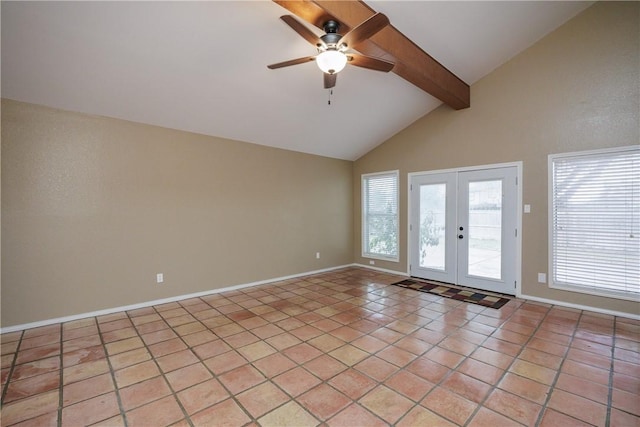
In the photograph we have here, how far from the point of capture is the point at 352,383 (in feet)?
7.19

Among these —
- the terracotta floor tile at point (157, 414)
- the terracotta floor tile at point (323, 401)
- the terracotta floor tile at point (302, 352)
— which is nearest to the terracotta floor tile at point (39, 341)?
the terracotta floor tile at point (157, 414)

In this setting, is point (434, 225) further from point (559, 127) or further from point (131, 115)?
point (131, 115)

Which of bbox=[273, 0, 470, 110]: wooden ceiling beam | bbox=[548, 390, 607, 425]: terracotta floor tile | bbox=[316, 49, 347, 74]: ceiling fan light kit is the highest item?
bbox=[273, 0, 470, 110]: wooden ceiling beam

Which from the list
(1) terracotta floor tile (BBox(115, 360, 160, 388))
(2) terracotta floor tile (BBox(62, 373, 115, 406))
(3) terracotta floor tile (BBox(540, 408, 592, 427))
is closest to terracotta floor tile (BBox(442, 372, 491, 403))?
(3) terracotta floor tile (BBox(540, 408, 592, 427))

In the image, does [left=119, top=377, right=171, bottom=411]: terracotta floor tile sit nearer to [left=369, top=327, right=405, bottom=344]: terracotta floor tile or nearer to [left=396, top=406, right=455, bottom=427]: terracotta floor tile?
[left=396, top=406, right=455, bottom=427]: terracotta floor tile

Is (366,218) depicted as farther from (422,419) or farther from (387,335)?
(422,419)

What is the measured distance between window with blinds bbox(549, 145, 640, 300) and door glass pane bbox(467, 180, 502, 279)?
0.65 metres

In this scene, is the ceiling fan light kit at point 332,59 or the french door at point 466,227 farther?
the french door at point 466,227

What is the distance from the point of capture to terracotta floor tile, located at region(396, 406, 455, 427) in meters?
1.77

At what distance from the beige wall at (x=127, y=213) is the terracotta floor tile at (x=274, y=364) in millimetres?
2281

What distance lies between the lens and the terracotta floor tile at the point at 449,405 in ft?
6.05

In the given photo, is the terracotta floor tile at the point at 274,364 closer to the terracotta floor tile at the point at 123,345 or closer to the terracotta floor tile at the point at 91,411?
the terracotta floor tile at the point at 91,411

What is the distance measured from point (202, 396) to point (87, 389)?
924 millimetres

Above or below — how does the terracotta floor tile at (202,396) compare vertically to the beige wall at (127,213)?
below
